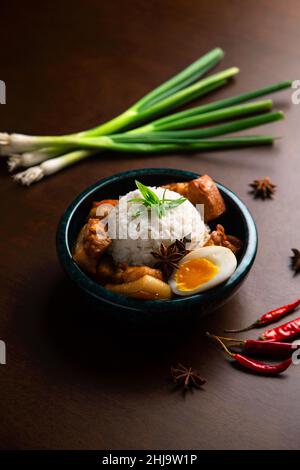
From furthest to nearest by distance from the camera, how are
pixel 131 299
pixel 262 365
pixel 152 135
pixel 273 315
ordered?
pixel 152 135 → pixel 273 315 → pixel 262 365 → pixel 131 299

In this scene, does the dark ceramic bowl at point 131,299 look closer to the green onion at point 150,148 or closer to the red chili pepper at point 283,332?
the red chili pepper at point 283,332

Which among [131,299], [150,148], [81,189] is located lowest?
[131,299]

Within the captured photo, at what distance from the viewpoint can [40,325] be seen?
1.69 meters

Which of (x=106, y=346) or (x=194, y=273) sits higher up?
(x=194, y=273)

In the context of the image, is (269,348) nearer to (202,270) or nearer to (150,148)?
(202,270)

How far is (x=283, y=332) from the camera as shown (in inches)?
64.8

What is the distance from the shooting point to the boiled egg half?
1482 mm

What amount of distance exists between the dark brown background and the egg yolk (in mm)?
193

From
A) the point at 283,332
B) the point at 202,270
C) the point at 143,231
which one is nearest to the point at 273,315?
the point at 283,332

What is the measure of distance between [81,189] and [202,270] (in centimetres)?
75

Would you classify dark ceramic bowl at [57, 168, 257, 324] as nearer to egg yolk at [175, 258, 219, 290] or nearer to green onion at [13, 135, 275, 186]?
egg yolk at [175, 258, 219, 290]

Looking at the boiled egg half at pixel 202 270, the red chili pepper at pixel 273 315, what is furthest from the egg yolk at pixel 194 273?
the red chili pepper at pixel 273 315

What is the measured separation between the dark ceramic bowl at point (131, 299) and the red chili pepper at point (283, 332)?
188 millimetres
